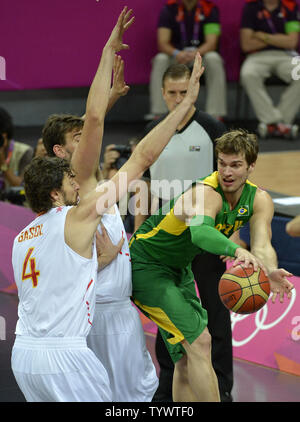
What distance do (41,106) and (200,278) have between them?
750cm

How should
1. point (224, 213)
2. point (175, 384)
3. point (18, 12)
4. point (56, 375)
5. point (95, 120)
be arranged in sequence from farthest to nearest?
point (18, 12), point (175, 384), point (224, 213), point (95, 120), point (56, 375)

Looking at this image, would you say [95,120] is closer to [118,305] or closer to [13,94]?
[118,305]

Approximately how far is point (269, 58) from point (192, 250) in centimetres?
778

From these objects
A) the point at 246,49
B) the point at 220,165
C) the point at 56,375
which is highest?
the point at 246,49

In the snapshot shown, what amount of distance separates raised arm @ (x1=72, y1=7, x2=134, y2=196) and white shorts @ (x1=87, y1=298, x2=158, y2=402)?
0.73 m

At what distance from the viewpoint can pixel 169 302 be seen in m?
4.82

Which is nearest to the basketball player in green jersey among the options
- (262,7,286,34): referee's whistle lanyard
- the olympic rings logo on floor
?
the olympic rings logo on floor

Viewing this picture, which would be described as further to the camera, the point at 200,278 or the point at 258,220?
the point at 200,278

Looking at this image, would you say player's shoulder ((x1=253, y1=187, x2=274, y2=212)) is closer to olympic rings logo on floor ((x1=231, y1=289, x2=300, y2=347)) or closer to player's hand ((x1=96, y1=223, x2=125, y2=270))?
player's hand ((x1=96, y1=223, x2=125, y2=270))

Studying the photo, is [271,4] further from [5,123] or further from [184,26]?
[5,123]

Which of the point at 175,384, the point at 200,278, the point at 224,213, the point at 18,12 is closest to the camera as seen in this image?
the point at 224,213

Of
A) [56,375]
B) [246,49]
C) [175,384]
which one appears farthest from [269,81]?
[56,375]

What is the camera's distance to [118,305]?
186 inches

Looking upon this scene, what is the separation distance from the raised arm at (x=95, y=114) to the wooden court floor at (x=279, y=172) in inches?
178
